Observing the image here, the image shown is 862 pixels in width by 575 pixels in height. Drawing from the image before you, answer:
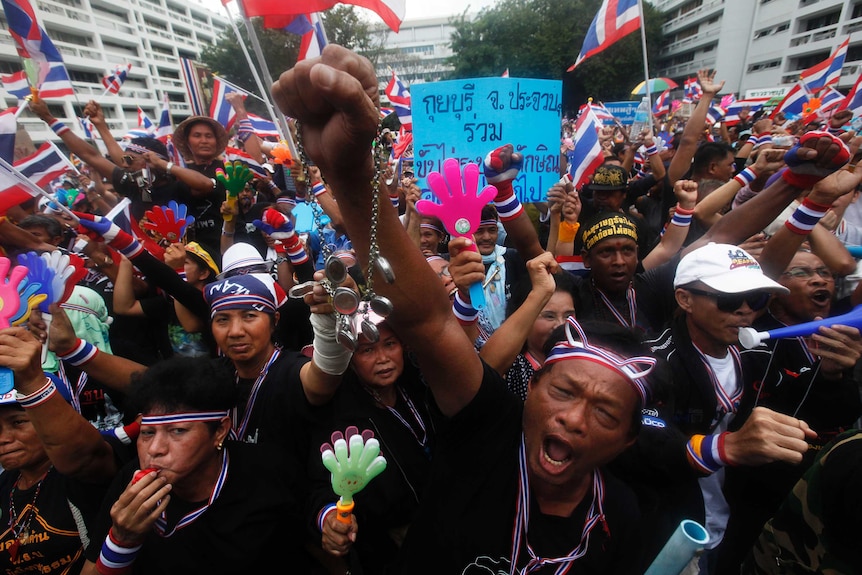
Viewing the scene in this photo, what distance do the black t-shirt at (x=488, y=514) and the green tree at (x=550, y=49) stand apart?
1525 inches

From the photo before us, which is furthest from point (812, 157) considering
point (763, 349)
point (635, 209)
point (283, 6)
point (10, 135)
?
point (10, 135)

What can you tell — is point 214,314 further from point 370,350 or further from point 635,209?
point 635,209

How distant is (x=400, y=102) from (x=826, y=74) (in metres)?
7.59

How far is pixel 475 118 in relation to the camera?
276 cm

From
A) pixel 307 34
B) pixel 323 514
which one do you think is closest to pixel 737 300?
pixel 323 514

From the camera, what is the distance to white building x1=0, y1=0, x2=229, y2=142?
32.6 meters

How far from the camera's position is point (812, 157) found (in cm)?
213

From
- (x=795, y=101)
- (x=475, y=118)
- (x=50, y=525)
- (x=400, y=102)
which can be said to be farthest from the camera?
(x=795, y=101)

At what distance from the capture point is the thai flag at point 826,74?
7.41m

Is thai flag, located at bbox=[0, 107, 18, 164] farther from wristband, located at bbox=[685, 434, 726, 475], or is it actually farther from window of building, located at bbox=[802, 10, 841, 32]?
window of building, located at bbox=[802, 10, 841, 32]

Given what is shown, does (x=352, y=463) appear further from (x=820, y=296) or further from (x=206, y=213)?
(x=206, y=213)

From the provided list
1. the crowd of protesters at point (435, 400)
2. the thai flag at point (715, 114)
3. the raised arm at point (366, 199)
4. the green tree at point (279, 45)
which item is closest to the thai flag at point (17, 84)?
the crowd of protesters at point (435, 400)

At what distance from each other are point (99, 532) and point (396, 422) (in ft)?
3.85

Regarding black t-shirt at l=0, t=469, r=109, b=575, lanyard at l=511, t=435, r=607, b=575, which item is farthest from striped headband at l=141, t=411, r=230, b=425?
lanyard at l=511, t=435, r=607, b=575
